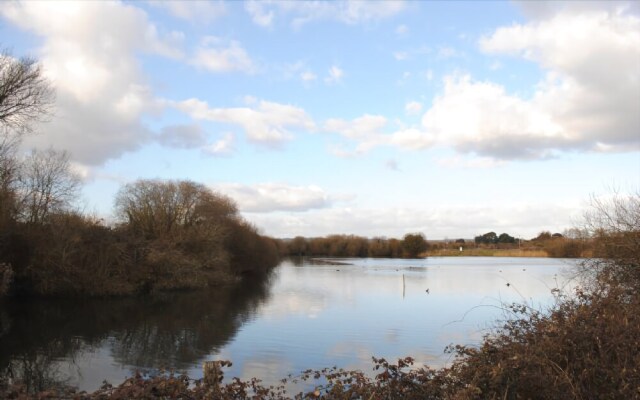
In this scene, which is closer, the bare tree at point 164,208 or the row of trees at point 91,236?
the row of trees at point 91,236

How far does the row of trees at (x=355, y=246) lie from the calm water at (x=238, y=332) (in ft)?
244

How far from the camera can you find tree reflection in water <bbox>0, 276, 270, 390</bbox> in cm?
1431

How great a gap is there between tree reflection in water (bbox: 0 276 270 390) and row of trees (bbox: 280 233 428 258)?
7782 centimetres

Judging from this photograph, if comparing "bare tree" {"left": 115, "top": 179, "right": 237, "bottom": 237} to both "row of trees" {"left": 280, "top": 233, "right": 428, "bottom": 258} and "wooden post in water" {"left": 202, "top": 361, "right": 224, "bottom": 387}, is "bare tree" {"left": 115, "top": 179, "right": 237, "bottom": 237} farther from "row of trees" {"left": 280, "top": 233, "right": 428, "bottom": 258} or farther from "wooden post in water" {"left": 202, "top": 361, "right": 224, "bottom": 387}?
"row of trees" {"left": 280, "top": 233, "right": 428, "bottom": 258}

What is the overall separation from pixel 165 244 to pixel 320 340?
23360 millimetres

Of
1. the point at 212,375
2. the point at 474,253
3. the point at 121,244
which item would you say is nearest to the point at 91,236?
the point at 121,244

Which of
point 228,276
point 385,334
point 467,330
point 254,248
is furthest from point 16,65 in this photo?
point 254,248

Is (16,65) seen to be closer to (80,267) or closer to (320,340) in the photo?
(80,267)

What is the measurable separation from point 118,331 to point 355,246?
92.0 meters

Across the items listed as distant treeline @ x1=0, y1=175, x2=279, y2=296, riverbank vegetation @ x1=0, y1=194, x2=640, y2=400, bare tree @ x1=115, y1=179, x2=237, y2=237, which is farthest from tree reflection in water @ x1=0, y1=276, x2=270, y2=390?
bare tree @ x1=115, y1=179, x2=237, y2=237

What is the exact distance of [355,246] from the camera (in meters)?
111

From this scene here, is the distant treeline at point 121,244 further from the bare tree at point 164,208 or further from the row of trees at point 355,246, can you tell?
the row of trees at point 355,246

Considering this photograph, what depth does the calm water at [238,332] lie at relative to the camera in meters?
13.8

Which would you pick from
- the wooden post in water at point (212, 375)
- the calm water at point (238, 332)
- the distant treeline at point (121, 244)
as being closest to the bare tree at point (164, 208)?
the distant treeline at point (121, 244)
